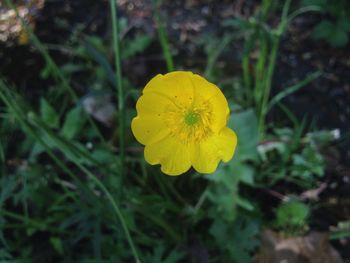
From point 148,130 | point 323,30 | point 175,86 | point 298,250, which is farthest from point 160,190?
point 323,30

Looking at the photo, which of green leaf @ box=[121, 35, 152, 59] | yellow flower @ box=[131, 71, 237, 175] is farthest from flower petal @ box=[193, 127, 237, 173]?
green leaf @ box=[121, 35, 152, 59]

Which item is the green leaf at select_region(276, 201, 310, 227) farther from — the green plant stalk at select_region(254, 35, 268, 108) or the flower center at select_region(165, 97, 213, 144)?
the flower center at select_region(165, 97, 213, 144)

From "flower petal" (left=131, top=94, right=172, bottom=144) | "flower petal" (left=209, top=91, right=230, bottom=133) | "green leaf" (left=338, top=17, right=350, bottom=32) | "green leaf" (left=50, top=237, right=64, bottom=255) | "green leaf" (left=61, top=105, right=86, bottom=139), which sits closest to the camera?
"flower petal" (left=209, top=91, right=230, bottom=133)

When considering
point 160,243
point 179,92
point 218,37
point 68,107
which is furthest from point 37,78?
point 179,92

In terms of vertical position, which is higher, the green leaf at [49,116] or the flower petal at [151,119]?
the flower petal at [151,119]

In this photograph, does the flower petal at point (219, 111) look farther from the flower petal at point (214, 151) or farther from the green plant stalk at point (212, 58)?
the green plant stalk at point (212, 58)

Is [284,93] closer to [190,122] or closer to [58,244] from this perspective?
[190,122]

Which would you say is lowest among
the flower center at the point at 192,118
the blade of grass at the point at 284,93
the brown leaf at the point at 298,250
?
the brown leaf at the point at 298,250

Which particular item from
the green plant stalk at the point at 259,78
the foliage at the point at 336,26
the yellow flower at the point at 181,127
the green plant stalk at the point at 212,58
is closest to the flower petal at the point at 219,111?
the yellow flower at the point at 181,127

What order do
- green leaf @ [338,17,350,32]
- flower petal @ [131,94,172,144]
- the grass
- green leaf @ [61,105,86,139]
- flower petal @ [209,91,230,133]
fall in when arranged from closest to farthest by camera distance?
1. flower petal @ [209,91,230,133]
2. flower petal @ [131,94,172,144]
3. the grass
4. green leaf @ [61,105,86,139]
5. green leaf @ [338,17,350,32]
